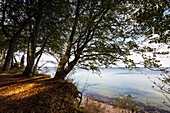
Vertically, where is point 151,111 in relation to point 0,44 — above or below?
below

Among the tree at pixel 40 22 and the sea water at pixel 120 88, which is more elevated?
the tree at pixel 40 22

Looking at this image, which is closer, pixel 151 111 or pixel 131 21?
pixel 131 21

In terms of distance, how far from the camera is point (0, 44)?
1181cm

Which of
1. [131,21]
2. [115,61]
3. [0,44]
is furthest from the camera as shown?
[0,44]

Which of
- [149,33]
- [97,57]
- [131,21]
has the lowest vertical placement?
[97,57]

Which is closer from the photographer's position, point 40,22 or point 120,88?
point 40,22

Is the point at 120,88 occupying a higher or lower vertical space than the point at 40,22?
lower

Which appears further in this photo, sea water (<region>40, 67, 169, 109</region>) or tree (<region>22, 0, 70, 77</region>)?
sea water (<region>40, 67, 169, 109</region>)

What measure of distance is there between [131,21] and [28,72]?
854 cm

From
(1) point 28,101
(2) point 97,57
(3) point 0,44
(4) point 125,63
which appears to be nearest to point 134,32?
(4) point 125,63

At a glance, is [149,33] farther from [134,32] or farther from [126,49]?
[126,49]

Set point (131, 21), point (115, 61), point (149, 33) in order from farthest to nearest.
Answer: point (115, 61)
point (131, 21)
point (149, 33)

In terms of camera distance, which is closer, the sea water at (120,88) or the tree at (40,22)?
the tree at (40,22)

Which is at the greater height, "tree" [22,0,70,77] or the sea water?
"tree" [22,0,70,77]
